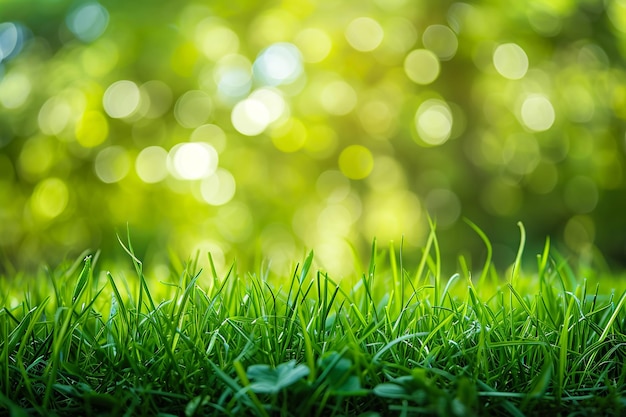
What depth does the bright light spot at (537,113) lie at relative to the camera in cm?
495

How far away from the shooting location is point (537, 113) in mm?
5059

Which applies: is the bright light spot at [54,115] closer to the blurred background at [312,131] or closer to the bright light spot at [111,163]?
the blurred background at [312,131]

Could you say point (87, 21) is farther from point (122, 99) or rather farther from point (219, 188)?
point (219, 188)

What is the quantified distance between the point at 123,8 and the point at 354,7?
1503 mm

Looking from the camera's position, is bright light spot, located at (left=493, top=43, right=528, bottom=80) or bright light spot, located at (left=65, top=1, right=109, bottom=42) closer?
bright light spot, located at (left=65, top=1, right=109, bottom=42)

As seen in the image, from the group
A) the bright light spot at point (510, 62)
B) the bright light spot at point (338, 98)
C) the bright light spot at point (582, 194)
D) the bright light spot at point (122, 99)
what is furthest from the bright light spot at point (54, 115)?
the bright light spot at point (582, 194)

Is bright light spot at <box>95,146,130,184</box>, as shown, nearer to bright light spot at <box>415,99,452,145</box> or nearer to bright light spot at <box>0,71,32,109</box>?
bright light spot at <box>0,71,32,109</box>

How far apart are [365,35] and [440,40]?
0.62 metres

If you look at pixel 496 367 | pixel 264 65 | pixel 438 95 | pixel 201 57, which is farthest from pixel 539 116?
pixel 496 367

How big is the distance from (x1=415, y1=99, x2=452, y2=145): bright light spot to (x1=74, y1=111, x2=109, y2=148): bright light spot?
2631mm

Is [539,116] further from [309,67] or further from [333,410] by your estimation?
[333,410]

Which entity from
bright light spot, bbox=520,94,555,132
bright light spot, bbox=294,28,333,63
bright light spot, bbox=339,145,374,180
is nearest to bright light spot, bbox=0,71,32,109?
bright light spot, bbox=294,28,333,63

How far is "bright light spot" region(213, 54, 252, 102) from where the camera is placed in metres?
5.23

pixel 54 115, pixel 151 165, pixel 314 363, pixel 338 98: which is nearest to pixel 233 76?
pixel 338 98
